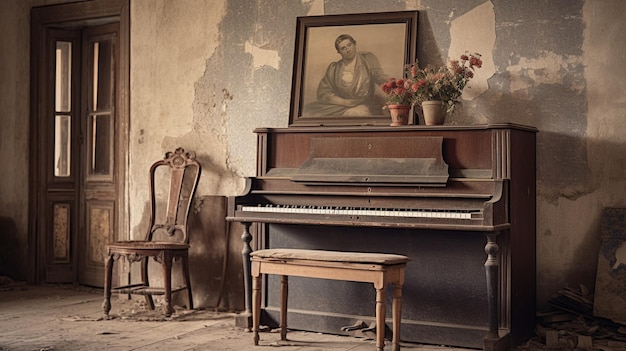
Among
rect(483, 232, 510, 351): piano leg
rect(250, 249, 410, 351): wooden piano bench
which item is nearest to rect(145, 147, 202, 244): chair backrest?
rect(250, 249, 410, 351): wooden piano bench

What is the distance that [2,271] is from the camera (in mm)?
7707

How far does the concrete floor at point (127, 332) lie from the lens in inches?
198

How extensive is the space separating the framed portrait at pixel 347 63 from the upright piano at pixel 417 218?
0.38m

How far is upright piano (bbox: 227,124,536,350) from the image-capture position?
4.90 m

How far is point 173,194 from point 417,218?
2.38 meters

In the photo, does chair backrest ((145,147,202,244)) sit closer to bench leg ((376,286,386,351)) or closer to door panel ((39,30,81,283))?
door panel ((39,30,81,283))

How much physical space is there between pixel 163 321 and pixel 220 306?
22.6 inches

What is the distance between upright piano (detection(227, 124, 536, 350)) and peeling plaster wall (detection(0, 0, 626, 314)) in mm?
227

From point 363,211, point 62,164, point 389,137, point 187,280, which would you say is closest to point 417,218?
point 363,211

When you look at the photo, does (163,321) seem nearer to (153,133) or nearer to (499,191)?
(153,133)

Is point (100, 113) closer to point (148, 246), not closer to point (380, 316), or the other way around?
point (148, 246)

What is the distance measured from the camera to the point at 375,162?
5.28 m

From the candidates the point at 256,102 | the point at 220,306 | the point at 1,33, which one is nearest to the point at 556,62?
the point at 256,102

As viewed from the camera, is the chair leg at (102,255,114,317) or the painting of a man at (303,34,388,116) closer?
the painting of a man at (303,34,388,116)
